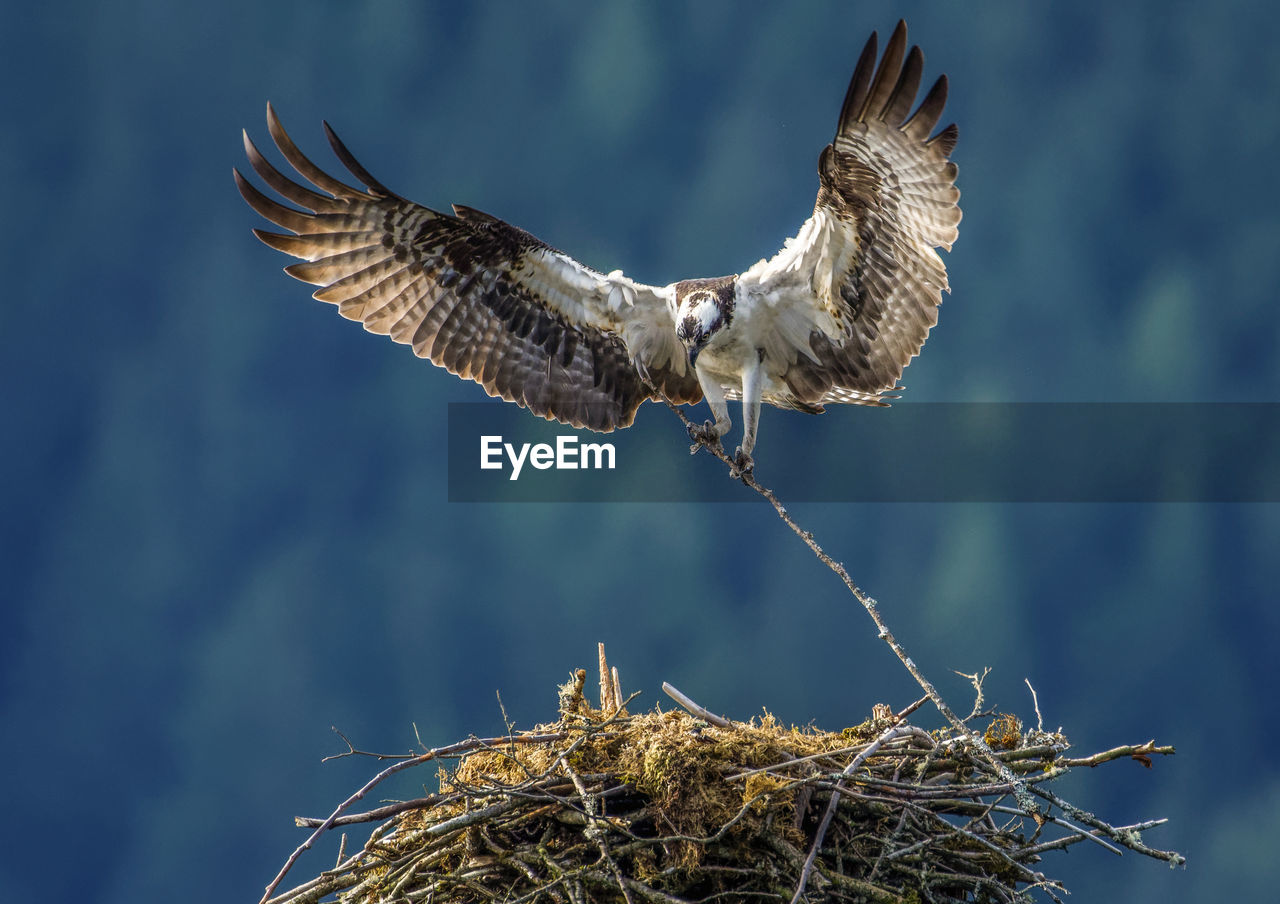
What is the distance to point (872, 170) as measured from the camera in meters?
6.30

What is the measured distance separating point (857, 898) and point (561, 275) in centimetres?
404

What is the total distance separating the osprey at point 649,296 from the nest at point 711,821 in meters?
2.14

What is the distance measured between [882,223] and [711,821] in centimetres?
333

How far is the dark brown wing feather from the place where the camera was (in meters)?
6.02

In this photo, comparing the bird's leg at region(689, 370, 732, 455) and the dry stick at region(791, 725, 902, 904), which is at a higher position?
the bird's leg at region(689, 370, 732, 455)

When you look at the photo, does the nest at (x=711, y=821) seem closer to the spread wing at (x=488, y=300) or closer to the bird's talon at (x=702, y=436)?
the bird's talon at (x=702, y=436)

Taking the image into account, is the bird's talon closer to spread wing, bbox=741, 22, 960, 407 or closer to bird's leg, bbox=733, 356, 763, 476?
→ bird's leg, bbox=733, 356, 763, 476

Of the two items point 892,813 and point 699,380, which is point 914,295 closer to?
point 699,380

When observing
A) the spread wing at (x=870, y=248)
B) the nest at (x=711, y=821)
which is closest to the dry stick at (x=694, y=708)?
the nest at (x=711, y=821)

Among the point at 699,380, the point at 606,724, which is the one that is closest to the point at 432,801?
the point at 606,724

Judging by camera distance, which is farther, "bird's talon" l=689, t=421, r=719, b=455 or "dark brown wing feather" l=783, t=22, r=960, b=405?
"bird's talon" l=689, t=421, r=719, b=455

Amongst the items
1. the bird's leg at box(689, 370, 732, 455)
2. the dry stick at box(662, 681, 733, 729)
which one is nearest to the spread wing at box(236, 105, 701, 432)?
the bird's leg at box(689, 370, 732, 455)

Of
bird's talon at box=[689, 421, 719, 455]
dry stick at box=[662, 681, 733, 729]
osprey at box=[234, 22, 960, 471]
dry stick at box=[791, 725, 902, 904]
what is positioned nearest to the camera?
dry stick at box=[791, 725, 902, 904]

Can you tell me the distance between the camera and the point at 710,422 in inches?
281
